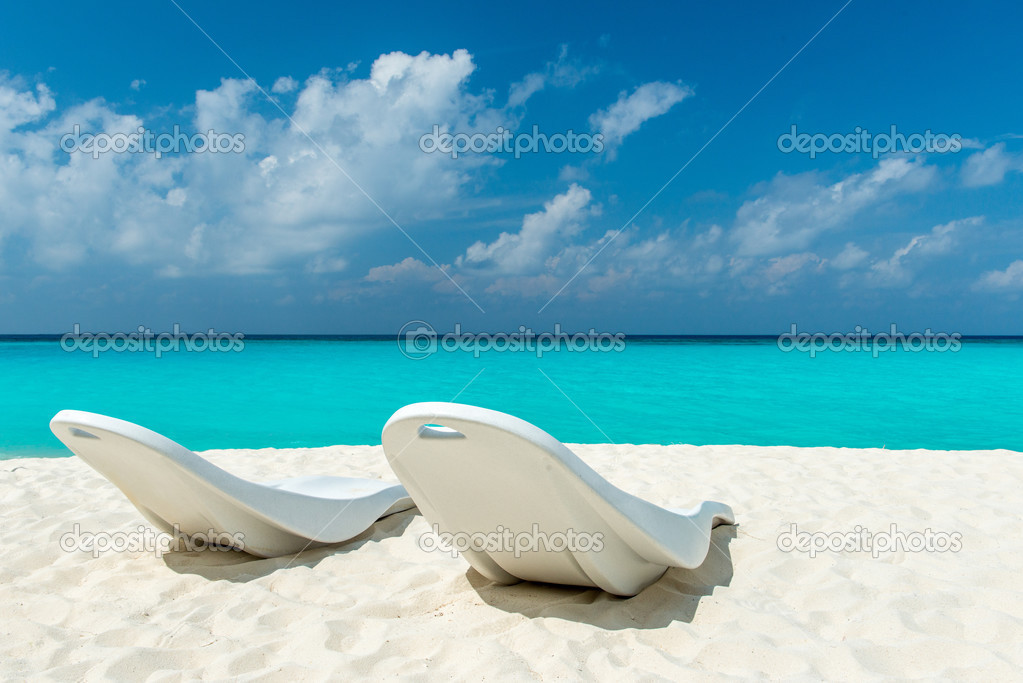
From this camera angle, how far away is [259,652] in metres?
2.25

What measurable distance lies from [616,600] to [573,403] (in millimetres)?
10779

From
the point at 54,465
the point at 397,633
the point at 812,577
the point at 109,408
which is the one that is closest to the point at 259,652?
the point at 397,633

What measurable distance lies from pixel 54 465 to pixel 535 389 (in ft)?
37.5

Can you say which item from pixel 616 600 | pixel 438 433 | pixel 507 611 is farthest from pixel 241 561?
pixel 616 600

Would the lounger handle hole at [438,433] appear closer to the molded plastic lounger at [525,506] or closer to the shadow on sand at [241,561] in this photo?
the molded plastic lounger at [525,506]

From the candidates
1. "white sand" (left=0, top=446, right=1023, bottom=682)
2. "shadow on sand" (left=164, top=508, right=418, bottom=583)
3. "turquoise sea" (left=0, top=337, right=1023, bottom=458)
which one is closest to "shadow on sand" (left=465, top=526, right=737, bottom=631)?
"white sand" (left=0, top=446, right=1023, bottom=682)

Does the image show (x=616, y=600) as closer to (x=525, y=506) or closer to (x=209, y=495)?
(x=525, y=506)

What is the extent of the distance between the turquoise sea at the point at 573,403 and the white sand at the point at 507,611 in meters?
5.31

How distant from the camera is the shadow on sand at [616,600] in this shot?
252cm

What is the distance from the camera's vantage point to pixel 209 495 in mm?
2977

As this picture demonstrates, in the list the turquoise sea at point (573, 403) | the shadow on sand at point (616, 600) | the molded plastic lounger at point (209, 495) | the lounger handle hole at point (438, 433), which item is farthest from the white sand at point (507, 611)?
the turquoise sea at point (573, 403)

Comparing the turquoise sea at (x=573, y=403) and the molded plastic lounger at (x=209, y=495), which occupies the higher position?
the molded plastic lounger at (x=209, y=495)

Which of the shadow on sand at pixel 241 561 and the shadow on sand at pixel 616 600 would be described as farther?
the shadow on sand at pixel 241 561

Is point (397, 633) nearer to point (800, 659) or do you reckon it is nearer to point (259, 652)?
point (259, 652)
